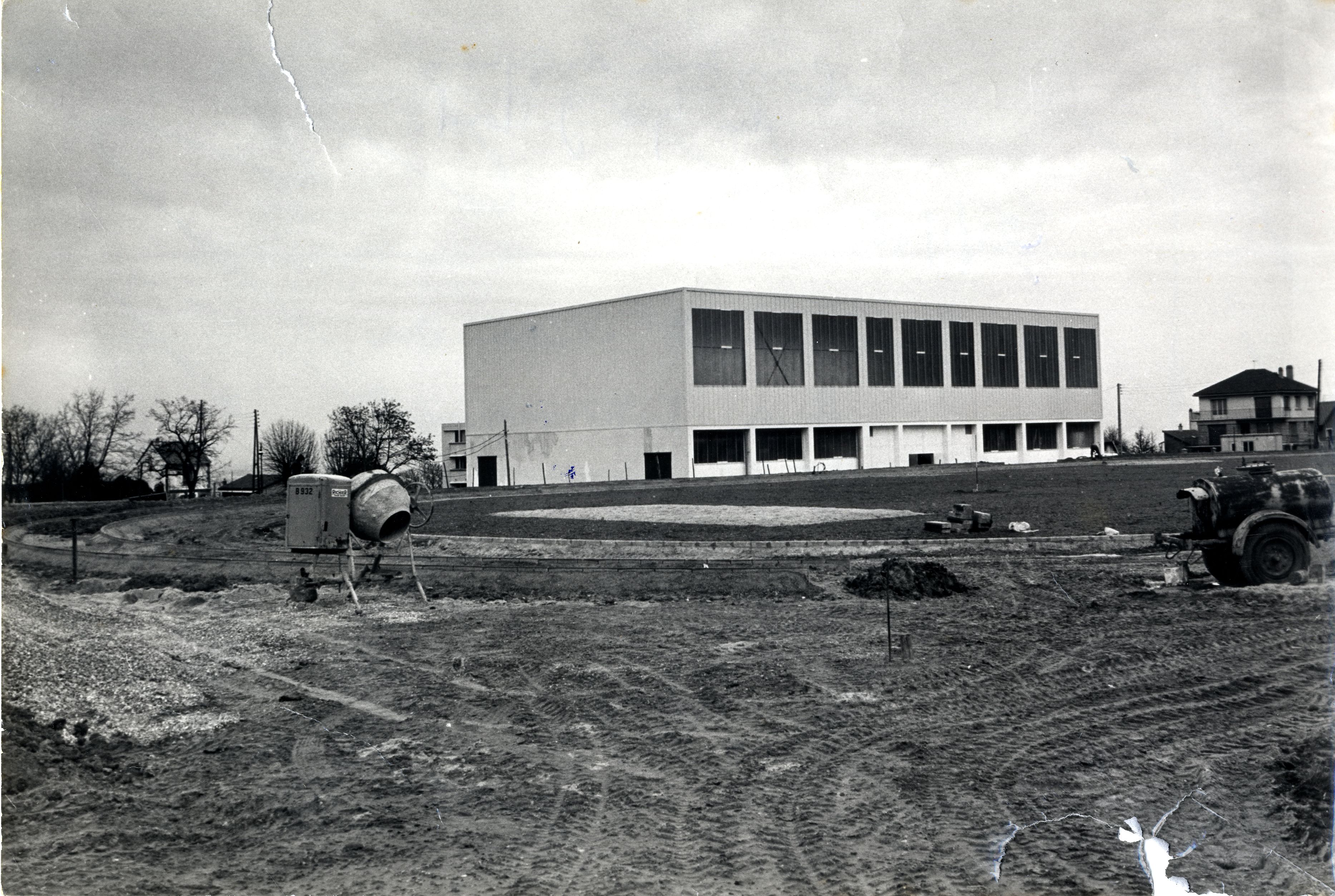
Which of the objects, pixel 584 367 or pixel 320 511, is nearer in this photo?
pixel 320 511

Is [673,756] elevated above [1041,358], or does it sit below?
below

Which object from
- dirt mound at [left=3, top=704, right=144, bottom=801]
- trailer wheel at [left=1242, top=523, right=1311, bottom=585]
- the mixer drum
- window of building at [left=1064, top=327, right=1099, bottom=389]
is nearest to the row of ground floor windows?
window of building at [left=1064, top=327, right=1099, bottom=389]

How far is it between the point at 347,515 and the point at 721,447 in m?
48.4

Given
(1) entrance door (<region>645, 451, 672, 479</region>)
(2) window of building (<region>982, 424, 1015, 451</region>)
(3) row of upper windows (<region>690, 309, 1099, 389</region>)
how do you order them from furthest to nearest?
1. (2) window of building (<region>982, 424, 1015, 451</region>)
2. (3) row of upper windows (<region>690, 309, 1099, 389</region>)
3. (1) entrance door (<region>645, 451, 672, 479</region>)

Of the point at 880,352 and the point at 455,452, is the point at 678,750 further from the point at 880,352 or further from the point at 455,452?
the point at 455,452

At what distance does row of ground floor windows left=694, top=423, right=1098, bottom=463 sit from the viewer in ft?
211

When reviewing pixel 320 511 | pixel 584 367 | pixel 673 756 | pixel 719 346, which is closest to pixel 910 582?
pixel 673 756

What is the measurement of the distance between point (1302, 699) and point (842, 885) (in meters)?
5.53

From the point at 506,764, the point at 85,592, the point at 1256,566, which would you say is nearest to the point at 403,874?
the point at 506,764

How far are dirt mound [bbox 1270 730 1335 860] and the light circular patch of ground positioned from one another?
19.4 metres

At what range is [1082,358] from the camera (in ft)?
270

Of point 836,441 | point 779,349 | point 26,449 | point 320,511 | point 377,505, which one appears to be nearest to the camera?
point 320,511

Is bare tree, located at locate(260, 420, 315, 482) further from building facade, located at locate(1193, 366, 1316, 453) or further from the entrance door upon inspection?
building facade, located at locate(1193, 366, 1316, 453)

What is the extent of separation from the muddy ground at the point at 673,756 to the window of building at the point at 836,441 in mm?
55250
